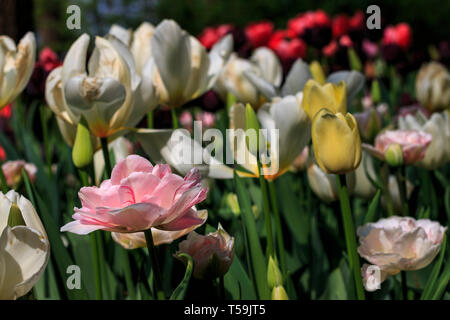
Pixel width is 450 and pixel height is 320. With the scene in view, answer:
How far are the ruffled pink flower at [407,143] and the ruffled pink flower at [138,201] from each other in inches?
22.8

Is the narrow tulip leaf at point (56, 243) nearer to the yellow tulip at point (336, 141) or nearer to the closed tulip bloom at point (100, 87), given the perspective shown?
the closed tulip bloom at point (100, 87)

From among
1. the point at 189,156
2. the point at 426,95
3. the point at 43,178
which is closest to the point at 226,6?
the point at 426,95

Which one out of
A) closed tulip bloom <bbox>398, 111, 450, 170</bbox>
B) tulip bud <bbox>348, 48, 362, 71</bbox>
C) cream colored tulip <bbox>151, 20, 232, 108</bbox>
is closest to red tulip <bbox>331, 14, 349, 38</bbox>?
tulip bud <bbox>348, 48, 362, 71</bbox>

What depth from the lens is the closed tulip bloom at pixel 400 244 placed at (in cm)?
78

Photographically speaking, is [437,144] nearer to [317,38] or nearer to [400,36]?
[317,38]

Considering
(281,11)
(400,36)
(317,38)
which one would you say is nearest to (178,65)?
(317,38)

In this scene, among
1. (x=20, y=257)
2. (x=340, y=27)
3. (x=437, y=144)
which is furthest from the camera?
(x=340, y=27)

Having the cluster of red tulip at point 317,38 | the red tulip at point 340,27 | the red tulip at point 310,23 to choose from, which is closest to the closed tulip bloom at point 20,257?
the cluster of red tulip at point 317,38

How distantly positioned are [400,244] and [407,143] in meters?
0.33

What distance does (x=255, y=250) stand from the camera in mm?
794

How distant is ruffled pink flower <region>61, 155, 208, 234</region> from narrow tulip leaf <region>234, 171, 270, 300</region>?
241 millimetres

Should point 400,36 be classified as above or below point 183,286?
above

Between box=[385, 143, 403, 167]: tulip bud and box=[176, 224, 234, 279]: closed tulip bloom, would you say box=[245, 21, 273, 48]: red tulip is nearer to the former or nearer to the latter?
box=[385, 143, 403, 167]: tulip bud

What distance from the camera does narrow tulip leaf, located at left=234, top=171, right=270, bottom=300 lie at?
0.78m
